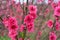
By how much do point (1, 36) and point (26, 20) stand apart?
2.50 metres

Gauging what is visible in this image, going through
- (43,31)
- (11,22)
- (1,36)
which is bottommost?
(1,36)

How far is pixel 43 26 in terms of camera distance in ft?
13.9

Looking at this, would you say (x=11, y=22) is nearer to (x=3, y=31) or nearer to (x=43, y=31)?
(x=43, y=31)

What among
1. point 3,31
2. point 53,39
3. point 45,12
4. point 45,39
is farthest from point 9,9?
point 53,39

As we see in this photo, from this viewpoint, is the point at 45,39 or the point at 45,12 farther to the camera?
the point at 45,12

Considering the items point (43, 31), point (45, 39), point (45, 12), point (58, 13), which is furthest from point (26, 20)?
point (45, 12)

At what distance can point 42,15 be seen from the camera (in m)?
4.61

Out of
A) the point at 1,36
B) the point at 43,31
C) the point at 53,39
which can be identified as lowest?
the point at 1,36

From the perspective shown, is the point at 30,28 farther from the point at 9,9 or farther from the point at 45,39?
the point at 9,9

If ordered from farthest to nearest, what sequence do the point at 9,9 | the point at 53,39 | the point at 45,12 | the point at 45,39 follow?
1. the point at 9,9
2. the point at 45,12
3. the point at 45,39
4. the point at 53,39

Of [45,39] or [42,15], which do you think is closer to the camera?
[45,39]

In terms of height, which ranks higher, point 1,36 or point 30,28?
point 30,28

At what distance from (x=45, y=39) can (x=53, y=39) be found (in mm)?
1107

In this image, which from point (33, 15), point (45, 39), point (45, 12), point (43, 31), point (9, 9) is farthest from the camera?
point (9, 9)
